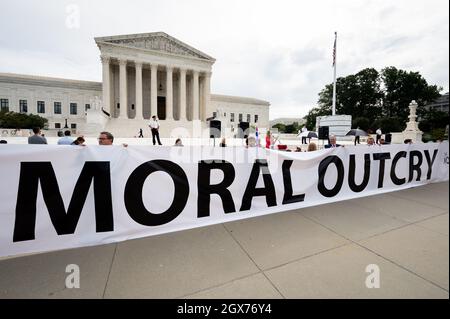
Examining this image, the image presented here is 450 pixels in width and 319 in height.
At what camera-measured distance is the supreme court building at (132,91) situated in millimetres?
37219

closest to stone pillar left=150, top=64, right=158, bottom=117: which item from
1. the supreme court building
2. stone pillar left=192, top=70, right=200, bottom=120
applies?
the supreme court building

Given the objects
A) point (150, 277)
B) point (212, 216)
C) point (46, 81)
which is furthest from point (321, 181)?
point (46, 81)

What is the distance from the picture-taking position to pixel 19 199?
284cm

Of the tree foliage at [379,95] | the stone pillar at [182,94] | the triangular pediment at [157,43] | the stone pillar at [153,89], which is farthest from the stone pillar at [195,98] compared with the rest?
the tree foliage at [379,95]

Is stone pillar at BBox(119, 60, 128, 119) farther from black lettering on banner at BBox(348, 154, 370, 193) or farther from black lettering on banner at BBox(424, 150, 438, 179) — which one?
black lettering on banner at BBox(424, 150, 438, 179)

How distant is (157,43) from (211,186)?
1771 inches

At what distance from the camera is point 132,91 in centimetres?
4344

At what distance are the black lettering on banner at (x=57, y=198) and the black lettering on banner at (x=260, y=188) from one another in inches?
92.1

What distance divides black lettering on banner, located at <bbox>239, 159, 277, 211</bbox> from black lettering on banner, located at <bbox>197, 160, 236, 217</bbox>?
321 mm

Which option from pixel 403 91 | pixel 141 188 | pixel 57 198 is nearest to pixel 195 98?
pixel 141 188

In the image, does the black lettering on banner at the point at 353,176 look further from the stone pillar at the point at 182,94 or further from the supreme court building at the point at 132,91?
the stone pillar at the point at 182,94

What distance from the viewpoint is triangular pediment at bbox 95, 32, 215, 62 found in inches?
1503
